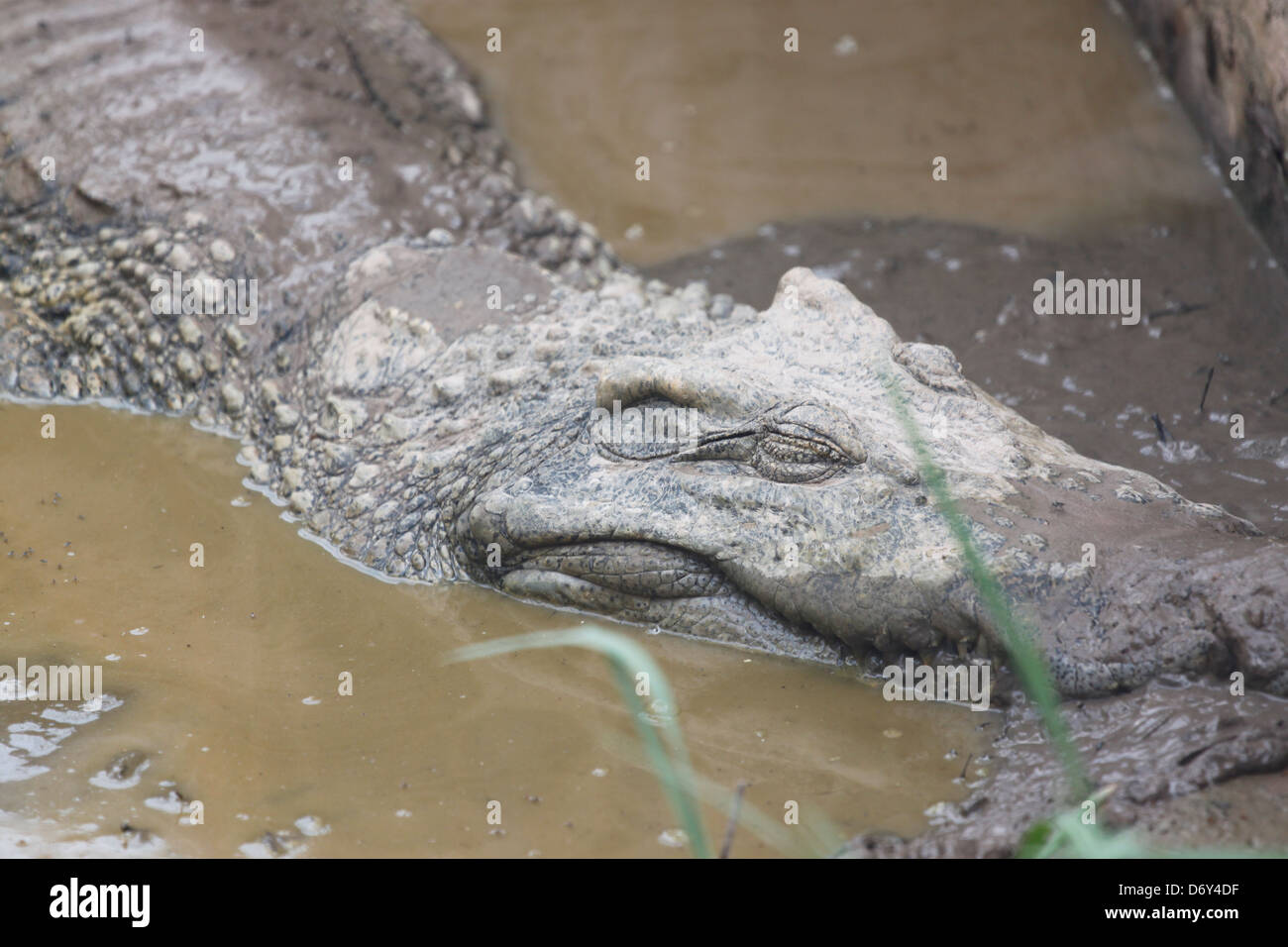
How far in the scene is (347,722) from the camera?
3.30m

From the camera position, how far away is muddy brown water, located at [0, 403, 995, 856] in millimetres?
2842

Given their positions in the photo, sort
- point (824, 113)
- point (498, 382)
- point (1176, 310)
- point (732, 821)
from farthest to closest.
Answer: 1. point (824, 113)
2. point (1176, 310)
3. point (498, 382)
4. point (732, 821)

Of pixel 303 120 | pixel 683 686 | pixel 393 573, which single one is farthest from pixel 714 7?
pixel 683 686

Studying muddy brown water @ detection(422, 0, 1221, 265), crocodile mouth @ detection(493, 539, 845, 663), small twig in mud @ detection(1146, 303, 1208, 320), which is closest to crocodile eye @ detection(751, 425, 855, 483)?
crocodile mouth @ detection(493, 539, 845, 663)

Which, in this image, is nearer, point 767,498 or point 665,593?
point 767,498

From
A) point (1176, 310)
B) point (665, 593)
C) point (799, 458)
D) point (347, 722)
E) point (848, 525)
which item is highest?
point (1176, 310)

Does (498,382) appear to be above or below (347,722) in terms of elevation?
above

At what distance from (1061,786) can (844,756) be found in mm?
566

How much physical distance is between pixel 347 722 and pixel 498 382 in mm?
1466

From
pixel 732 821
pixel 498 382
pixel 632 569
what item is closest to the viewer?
pixel 732 821

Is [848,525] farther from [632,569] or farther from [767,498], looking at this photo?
[632,569]

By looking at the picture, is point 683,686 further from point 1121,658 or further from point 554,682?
point 1121,658

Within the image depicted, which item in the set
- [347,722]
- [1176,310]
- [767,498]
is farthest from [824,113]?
[347,722]

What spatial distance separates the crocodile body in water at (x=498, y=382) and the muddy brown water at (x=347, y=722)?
24cm
